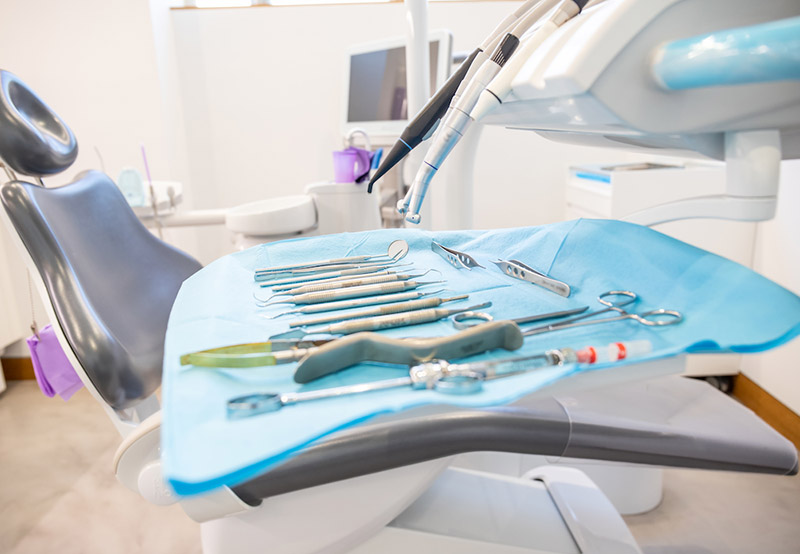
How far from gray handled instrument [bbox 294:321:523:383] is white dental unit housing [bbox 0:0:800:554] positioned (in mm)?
44

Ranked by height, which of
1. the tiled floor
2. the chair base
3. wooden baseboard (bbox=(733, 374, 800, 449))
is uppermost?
the chair base

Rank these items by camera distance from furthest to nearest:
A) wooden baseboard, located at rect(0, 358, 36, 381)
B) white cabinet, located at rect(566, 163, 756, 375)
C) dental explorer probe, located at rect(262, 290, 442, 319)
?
wooden baseboard, located at rect(0, 358, 36, 381) < white cabinet, located at rect(566, 163, 756, 375) < dental explorer probe, located at rect(262, 290, 442, 319)

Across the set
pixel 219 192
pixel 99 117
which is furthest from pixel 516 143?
pixel 99 117

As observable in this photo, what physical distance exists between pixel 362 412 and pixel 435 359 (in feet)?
0.30

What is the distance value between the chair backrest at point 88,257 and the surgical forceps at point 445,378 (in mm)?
584

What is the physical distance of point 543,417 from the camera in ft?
1.87

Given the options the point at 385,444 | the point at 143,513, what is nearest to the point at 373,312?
the point at 385,444

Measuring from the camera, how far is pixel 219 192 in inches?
99.7

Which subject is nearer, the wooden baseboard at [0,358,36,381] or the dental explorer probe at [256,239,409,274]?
the dental explorer probe at [256,239,409,274]

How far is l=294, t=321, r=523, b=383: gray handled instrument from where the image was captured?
1.28ft

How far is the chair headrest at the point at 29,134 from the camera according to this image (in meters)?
0.89

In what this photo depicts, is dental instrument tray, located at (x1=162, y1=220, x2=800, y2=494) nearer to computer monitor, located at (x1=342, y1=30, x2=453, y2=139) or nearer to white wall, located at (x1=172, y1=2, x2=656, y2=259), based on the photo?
computer monitor, located at (x1=342, y1=30, x2=453, y2=139)

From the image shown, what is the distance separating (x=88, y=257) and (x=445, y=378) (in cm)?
88

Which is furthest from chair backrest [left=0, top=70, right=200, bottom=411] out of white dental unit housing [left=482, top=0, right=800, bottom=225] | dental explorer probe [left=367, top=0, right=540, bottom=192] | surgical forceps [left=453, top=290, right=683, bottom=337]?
white dental unit housing [left=482, top=0, right=800, bottom=225]
